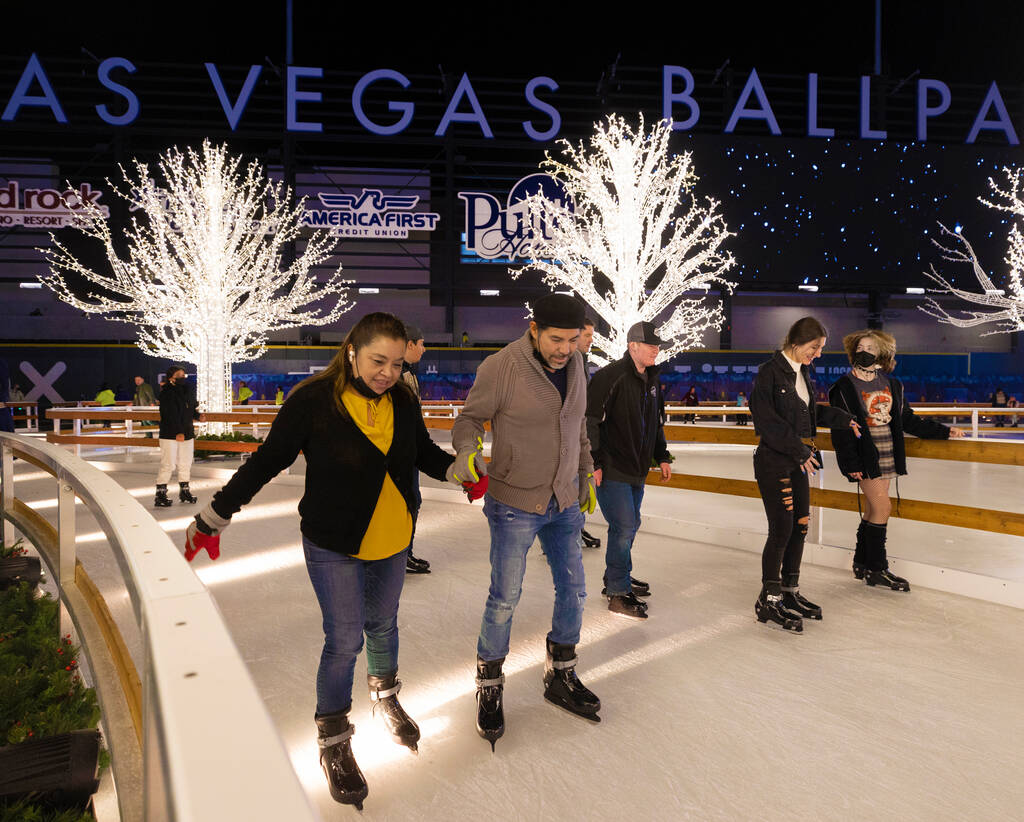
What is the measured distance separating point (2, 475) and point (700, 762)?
4.59 m

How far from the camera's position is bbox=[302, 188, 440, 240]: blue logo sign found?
79.7ft

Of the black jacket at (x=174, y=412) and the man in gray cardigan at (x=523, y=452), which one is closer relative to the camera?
the man in gray cardigan at (x=523, y=452)

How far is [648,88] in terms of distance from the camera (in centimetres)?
2664

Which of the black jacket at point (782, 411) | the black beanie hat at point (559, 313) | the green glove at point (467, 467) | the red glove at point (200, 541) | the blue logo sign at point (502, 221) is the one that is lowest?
the red glove at point (200, 541)

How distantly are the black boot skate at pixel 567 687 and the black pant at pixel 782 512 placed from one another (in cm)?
146

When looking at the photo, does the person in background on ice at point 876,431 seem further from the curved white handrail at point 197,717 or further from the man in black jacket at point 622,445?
the curved white handrail at point 197,717

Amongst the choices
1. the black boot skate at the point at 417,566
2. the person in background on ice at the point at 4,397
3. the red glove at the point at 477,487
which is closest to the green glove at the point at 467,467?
the red glove at the point at 477,487

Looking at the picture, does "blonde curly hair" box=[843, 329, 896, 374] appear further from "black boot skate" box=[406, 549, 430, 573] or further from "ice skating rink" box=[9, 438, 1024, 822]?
"black boot skate" box=[406, 549, 430, 573]

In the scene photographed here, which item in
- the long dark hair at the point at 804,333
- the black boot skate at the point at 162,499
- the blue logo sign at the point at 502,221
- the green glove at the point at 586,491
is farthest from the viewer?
the blue logo sign at the point at 502,221

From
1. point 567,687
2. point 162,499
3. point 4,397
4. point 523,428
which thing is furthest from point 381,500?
point 4,397

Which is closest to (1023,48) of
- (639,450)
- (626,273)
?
(626,273)

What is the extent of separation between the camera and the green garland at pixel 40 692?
5.83ft

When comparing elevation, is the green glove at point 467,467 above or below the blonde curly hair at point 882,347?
below

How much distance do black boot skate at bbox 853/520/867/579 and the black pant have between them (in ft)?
3.01
